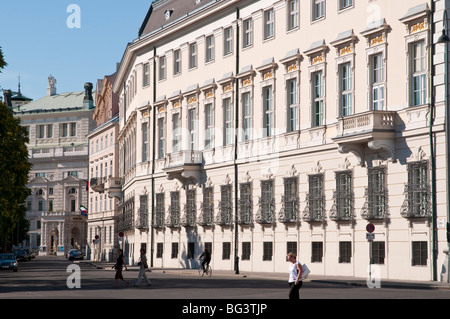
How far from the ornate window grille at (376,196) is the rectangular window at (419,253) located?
85.1 inches

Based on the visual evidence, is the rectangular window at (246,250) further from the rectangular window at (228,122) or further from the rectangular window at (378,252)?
the rectangular window at (378,252)

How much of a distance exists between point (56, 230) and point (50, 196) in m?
6.17

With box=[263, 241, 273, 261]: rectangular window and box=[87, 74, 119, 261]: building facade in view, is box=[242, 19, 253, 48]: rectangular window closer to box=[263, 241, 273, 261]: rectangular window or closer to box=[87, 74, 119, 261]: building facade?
box=[263, 241, 273, 261]: rectangular window

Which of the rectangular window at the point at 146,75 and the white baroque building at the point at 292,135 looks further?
the rectangular window at the point at 146,75

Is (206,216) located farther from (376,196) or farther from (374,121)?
(374,121)

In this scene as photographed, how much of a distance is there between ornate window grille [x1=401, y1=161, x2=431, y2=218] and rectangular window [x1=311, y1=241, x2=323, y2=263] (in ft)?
23.1

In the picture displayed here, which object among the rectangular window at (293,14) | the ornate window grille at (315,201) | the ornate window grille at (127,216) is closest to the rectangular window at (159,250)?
the ornate window grille at (127,216)

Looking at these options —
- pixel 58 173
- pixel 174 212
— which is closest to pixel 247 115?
pixel 174 212

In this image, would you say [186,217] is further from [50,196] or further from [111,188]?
[50,196]

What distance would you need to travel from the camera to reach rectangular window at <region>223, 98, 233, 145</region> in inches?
2124

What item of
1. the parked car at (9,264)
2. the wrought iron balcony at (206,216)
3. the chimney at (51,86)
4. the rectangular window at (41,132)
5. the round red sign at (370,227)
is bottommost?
the parked car at (9,264)

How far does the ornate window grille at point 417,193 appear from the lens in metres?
37.0
